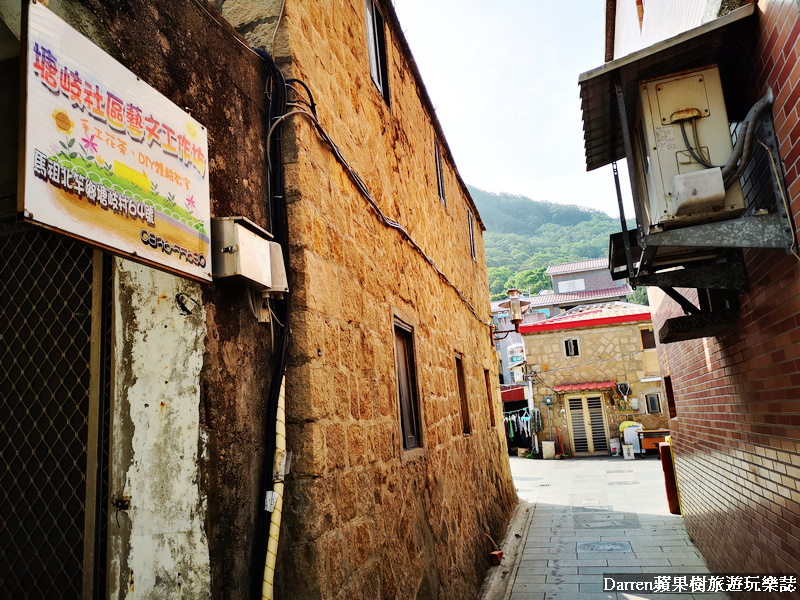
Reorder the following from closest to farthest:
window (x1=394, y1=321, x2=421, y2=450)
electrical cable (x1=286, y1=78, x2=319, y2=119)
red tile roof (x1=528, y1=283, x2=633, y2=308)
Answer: electrical cable (x1=286, y1=78, x2=319, y2=119), window (x1=394, y1=321, x2=421, y2=450), red tile roof (x1=528, y1=283, x2=633, y2=308)

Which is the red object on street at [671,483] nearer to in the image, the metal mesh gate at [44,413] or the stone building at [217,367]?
the stone building at [217,367]

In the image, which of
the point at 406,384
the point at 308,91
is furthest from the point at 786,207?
the point at 406,384

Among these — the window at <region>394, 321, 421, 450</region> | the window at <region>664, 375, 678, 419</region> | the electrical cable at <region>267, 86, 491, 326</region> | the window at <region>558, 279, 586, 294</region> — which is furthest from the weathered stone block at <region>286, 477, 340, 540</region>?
the window at <region>558, 279, 586, 294</region>

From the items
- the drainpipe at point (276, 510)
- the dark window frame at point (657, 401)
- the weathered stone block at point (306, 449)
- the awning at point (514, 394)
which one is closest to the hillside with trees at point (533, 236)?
the awning at point (514, 394)

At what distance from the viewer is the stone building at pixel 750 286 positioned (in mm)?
2906

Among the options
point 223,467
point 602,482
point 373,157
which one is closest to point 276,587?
point 223,467

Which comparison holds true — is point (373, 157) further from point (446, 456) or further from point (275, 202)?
point (446, 456)

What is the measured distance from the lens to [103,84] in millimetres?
1820

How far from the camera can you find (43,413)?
242cm

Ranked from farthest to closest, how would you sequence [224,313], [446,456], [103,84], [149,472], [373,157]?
[446,456]
[373,157]
[224,313]
[149,472]
[103,84]

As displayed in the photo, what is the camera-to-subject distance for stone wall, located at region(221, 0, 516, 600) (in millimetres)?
2721

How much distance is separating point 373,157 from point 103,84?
9.01 ft

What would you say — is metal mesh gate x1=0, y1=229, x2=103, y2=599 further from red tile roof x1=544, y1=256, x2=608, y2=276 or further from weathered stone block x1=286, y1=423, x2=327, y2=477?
red tile roof x1=544, y1=256, x2=608, y2=276

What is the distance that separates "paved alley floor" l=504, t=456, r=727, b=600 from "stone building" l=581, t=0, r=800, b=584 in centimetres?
135
